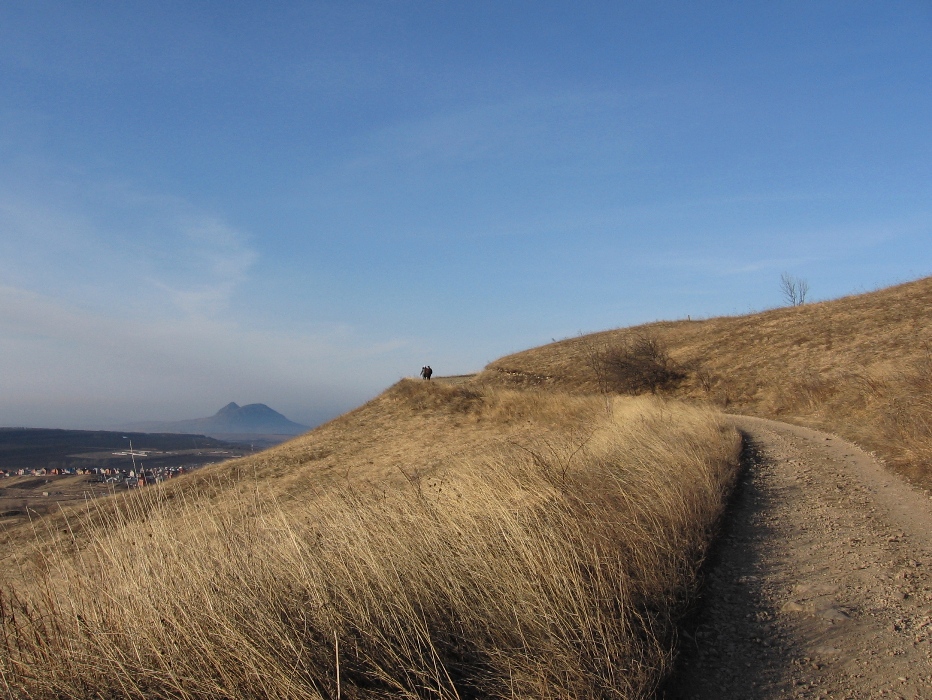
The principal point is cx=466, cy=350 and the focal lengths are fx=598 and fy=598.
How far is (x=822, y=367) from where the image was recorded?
26766 millimetres

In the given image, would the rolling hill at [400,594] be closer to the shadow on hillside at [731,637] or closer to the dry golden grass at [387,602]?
the dry golden grass at [387,602]

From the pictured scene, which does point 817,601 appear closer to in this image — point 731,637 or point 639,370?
point 731,637

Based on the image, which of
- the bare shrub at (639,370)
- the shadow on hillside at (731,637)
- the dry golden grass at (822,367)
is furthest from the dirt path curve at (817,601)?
the bare shrub at (639,370)

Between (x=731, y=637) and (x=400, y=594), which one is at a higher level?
(x=400, y=594)

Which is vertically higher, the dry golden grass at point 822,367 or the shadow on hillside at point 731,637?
the dry golden grass at point 822,367

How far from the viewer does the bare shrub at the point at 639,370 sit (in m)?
33.1

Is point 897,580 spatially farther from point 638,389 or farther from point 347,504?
point 638,389

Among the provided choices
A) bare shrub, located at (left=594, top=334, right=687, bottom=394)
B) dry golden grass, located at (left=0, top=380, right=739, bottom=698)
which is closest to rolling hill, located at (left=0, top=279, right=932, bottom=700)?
dry golden grass, located at (left=0, top=380, right=739, bottom=698)

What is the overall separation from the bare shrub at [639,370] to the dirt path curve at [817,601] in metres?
24.7

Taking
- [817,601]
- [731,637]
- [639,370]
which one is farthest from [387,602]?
[639,370]

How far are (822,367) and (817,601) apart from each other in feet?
83.7

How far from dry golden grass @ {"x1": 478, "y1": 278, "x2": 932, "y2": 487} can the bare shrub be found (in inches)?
38.3

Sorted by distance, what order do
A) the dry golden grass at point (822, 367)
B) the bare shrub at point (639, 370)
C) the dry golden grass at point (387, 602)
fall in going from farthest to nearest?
1. the bare shrub at point (639, 370)
2. the dry golden grass at point (822, 367)
3. the dry golden grass at point (387, 602)

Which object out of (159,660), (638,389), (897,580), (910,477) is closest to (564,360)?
(638,389)
